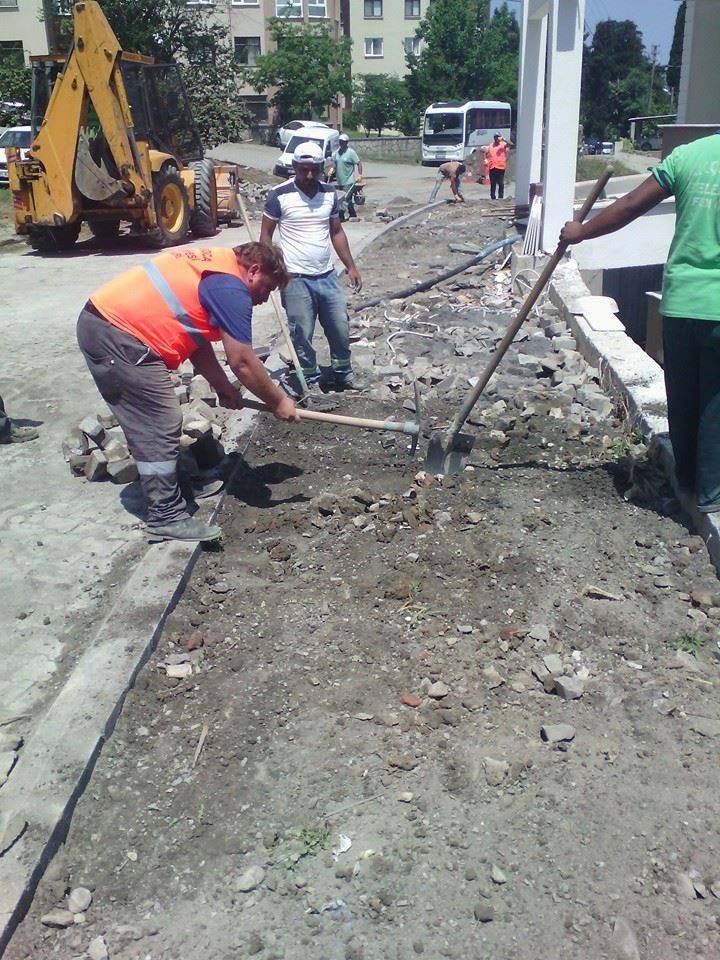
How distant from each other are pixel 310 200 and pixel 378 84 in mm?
53692

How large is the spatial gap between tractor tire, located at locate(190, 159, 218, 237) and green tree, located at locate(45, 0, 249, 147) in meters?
12.3

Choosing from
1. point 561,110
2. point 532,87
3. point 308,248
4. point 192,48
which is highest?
point 192,48

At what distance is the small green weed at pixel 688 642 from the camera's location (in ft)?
11.3

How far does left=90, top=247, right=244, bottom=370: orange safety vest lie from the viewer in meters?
4.13

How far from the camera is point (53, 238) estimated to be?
14148 millimetres

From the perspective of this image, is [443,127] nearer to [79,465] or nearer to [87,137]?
[87,137]

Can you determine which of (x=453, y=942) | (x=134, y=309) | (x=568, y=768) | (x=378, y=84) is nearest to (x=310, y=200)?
(x=134, y=309)

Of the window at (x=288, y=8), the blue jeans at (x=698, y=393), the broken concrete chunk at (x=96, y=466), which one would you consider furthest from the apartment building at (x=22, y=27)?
the blue jeans at (x=698, y=393)

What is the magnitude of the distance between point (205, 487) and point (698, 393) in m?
2.58

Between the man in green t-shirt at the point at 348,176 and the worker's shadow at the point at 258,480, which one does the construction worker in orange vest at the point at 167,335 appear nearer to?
the worker's shadow at the point at 258,480

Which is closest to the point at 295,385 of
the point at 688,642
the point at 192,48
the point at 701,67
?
the point at 688,642

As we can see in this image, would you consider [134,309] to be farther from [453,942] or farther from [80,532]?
[453,942]

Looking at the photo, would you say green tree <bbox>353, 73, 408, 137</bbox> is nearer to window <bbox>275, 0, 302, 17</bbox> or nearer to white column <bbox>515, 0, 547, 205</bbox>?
window <bbox>275, 0, 302, 17</bbox>

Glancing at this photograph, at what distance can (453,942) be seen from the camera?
2.31m
